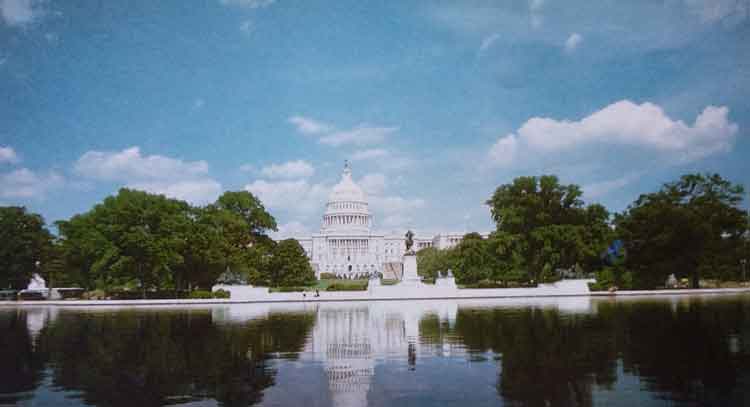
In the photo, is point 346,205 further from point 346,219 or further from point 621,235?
point 621,235

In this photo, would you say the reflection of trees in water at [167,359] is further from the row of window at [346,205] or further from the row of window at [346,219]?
the row of window at [346,219]

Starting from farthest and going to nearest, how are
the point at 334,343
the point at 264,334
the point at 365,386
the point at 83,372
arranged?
the point at 264,334
the point at 334,343
the point at 83,372
the point at 365,386

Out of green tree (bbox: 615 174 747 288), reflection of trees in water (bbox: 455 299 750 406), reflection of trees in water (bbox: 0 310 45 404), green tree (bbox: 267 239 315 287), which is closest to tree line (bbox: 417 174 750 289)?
green tree (bbox: 615 174 747 288)

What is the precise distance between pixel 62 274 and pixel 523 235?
162 feet

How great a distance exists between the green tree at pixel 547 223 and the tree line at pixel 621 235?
0.09 meters

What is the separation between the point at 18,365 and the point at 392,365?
10.2 meters

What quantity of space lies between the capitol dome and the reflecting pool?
5674 inches

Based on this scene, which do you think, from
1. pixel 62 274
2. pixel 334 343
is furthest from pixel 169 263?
pixel 334 343

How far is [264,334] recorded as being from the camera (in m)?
22.4

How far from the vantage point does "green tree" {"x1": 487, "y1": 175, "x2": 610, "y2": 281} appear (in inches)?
2213

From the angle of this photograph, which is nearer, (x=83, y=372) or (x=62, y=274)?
(x=83, y=372)

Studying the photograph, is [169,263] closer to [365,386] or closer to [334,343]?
[334,343]

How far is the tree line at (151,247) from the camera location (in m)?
51.6

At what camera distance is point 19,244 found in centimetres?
6084
